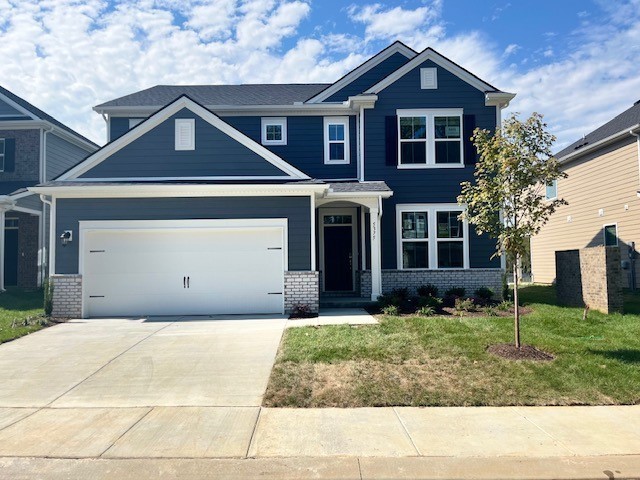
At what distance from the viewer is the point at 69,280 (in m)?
11.9

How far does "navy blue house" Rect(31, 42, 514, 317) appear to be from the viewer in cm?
1209

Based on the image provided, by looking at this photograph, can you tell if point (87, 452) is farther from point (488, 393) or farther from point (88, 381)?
point (488, 393)

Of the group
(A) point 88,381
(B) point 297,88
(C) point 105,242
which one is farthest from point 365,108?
(A) point 88,381

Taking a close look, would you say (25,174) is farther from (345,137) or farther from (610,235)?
(610,235)

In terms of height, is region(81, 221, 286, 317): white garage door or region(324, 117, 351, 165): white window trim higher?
region(324, 117, 351, 165): white window trim

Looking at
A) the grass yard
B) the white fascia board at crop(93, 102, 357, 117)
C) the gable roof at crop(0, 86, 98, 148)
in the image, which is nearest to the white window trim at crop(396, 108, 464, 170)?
the white fascia board at crop(93, 102, 357, 117)

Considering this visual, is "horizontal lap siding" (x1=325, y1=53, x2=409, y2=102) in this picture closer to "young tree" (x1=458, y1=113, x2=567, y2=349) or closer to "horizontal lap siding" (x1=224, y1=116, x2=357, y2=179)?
"horizontal lap siding" (x1=224, y1=116, x2=357, y2=179)

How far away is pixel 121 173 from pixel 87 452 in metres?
9.43

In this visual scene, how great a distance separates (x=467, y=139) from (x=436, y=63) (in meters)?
2.61

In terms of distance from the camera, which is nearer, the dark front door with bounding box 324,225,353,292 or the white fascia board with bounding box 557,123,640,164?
the white fascia board with bounding box 557,123,640,164

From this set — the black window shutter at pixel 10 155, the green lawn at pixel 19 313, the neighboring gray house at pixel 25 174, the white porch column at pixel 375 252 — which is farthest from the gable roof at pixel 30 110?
the white porch column at pixel 375 252

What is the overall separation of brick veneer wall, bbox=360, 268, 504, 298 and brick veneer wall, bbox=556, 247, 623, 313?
1.94 m

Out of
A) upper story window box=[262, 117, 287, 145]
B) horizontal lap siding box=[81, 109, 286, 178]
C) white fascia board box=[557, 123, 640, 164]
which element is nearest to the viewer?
horizontal lap siding box=[81, 109, 286, 178]

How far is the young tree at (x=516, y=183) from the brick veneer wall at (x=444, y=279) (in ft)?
21.0
